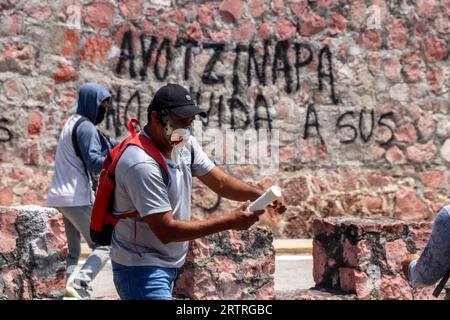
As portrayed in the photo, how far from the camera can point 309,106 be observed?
1280 cm

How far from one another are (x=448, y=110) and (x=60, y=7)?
485cm

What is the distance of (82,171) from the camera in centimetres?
787

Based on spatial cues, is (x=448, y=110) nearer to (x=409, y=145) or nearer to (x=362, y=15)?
(x=409, y=145)

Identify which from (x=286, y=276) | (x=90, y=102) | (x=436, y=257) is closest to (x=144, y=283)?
(x=436, y=257)

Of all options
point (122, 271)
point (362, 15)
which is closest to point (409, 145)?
point (362, 15)

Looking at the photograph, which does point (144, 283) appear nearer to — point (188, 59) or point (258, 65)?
point (188, 59)

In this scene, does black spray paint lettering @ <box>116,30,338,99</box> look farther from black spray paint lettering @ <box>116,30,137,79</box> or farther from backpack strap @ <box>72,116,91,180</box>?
backpack strap @ <box>72,116,91,180</box>

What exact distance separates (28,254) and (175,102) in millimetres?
1588

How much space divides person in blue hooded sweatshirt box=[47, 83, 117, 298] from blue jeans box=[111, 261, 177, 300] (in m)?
2.71

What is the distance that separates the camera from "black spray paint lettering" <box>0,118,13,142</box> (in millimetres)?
11742

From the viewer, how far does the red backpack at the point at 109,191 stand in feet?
16.0

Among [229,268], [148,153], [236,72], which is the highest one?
[236,72]

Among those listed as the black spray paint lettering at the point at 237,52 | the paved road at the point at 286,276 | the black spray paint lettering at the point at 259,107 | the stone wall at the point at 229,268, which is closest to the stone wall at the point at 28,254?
the stone wall at the point at 229,268

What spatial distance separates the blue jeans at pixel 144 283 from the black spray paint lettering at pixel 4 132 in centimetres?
709
